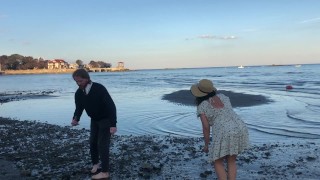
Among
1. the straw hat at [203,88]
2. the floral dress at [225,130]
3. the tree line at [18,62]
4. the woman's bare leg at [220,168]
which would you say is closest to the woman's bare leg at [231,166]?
the woman's bare leg at [220,168]

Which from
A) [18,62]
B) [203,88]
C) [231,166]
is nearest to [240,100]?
[231,166]

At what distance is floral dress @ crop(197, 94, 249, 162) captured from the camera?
491 centimetres

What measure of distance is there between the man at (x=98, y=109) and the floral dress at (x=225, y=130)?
193 cm

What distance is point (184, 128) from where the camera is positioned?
13.5m

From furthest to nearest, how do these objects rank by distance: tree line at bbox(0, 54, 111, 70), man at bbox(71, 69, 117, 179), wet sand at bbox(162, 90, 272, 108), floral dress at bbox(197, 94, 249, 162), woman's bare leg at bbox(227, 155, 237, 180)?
1. tree line at bbox(0, 54, 111, 70)
2. wet sand at bbox(162, 90, 272, 108)
3. man at bbox(71, 69, 117, 179)
4. woman's bare leg at bbox(227, 155, 237, 180)
5. floral dress at bbox(197, 94, 249, 162)

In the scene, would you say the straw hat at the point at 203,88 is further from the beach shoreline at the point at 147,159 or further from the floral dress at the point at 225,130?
the beach shoreline at the point at 147,159

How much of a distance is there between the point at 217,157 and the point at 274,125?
9.37 meters

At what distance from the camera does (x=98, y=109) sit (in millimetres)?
6379

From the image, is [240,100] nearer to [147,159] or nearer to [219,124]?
[147,159]

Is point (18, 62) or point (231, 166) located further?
point (18, 62)

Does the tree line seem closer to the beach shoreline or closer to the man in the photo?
the beach shoreline

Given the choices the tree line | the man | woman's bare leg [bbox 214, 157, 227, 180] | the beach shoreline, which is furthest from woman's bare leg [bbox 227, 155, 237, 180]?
the tree line

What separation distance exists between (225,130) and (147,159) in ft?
12.6

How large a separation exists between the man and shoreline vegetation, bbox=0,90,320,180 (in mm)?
701
